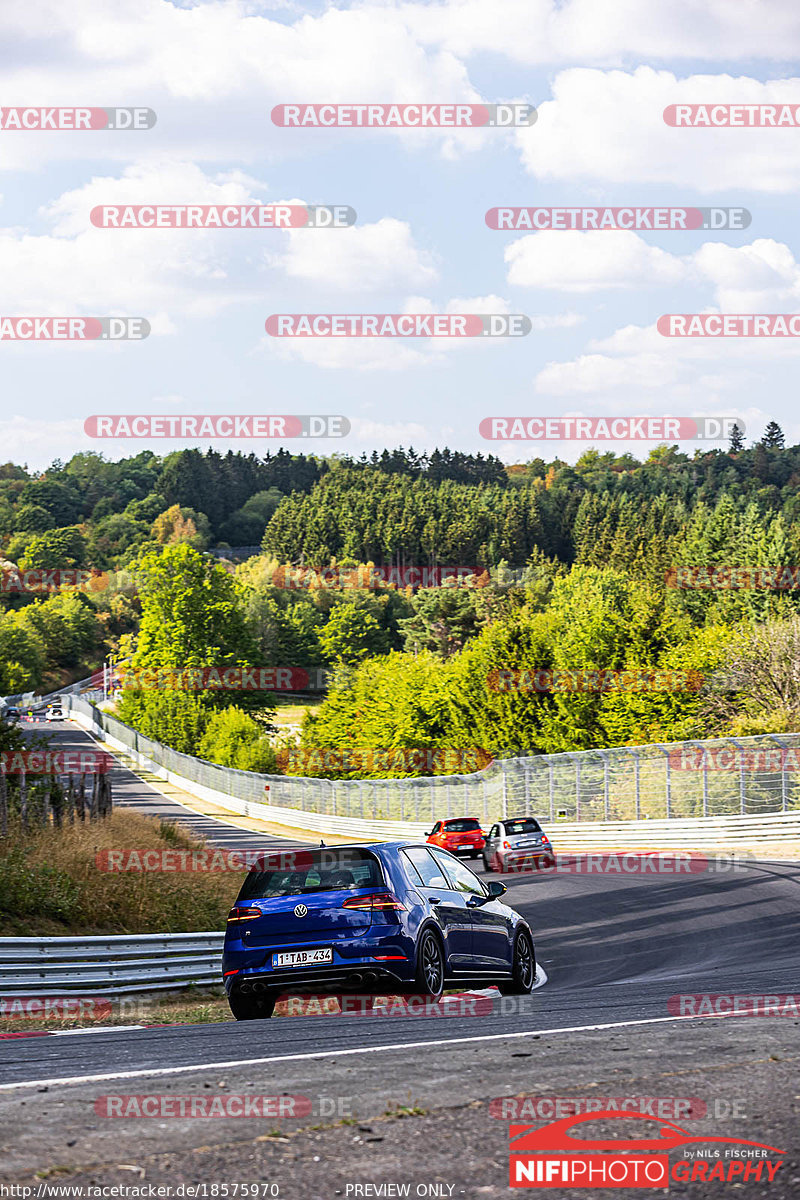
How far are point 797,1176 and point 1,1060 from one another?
→ 4.69 m

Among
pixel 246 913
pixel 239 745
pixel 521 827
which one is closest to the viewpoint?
pixel 246 913

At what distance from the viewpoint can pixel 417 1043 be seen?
7.28 meters

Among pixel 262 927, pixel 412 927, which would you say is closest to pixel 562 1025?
pixel 412 927

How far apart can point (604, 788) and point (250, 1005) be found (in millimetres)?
30176

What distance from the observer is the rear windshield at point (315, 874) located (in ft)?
37.0

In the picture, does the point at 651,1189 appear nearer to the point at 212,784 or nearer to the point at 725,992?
the point at 725,992

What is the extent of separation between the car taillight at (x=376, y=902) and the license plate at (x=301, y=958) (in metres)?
0.43

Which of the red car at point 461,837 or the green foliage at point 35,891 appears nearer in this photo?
the green foliage at point 35,891

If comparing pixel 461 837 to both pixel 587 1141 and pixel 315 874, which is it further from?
pixel 587 1141

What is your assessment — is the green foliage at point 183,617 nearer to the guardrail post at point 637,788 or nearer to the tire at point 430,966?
the guardrail post at point 637,788

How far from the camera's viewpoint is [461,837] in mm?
38656

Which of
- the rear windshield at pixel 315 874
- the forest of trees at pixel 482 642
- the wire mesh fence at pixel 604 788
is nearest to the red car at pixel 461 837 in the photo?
the wire mesh fence at pixel 604 788

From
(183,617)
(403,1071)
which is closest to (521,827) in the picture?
(403,1071)

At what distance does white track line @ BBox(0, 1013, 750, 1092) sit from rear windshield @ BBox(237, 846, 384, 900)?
331 centimetres
